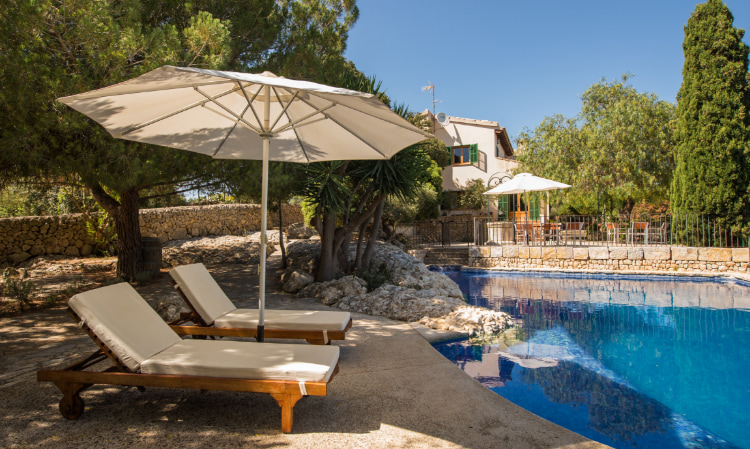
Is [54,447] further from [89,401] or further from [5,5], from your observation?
[5,5]

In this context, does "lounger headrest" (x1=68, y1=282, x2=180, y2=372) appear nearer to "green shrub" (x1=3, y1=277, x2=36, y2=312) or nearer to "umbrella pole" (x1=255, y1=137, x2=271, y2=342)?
"umbrella pole" (x1=255, y1=137, x2=271, y2=342)

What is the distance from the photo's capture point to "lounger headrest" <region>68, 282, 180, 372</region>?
2.87 m

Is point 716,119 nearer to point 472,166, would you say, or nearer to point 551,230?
point 551,230

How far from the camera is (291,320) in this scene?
425cm

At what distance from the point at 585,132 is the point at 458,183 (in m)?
7.55

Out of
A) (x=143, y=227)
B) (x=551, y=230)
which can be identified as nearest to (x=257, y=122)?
(x=143, y=227)

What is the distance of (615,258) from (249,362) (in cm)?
1379

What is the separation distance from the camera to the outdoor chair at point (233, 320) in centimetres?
A: 408

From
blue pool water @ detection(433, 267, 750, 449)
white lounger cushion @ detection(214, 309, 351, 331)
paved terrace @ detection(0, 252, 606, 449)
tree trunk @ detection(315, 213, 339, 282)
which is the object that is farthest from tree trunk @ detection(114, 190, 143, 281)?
blue pool water @ detection(433, 267, 750, 449)

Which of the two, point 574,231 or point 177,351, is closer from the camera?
point 177,351

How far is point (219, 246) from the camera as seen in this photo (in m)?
13.5

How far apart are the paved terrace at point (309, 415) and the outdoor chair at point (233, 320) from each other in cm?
42

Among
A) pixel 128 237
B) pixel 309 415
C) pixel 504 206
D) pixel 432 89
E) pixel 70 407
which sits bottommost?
pixel 309 415

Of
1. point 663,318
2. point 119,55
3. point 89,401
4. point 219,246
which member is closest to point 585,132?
point 663,318
